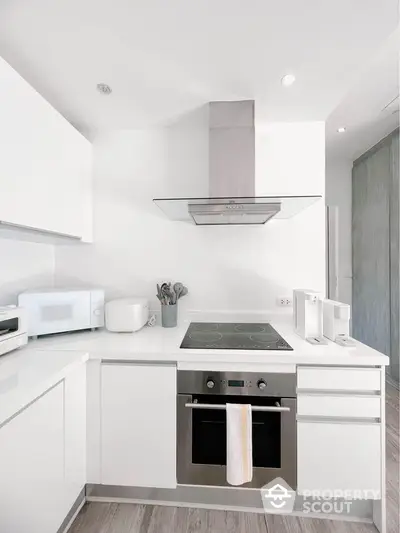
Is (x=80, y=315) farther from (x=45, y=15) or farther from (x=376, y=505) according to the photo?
(x=376, y=505)

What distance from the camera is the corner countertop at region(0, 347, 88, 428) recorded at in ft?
3.08

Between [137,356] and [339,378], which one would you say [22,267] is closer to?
[137,356]

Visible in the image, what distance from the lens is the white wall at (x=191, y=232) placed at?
6.76 feet

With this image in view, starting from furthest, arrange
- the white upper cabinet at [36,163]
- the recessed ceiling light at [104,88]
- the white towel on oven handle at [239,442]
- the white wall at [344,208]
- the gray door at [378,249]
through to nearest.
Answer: the white wall at [344,208] < the gray door at [378,249] < the recessed ceiling light at [104,88] < the white towel on oven handle at [239,442] < the white upper cabinet at [36,163]

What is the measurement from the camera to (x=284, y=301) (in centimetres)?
206

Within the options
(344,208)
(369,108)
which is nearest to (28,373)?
(369,108)

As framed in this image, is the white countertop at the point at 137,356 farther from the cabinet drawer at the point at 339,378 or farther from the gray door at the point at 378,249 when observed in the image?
the gray door at the point at 378,249

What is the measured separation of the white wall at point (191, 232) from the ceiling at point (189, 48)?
0.31m

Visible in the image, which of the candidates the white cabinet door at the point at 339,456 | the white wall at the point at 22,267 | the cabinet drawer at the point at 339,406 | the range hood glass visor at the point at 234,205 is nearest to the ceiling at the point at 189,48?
the range hood glass visor at the point at 234,205

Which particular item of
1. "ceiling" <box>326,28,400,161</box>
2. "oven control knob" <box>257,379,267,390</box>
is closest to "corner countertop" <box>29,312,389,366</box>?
"oven control knob" <box>257,379,267,390</box>

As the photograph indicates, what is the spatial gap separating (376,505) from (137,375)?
1.39 meters

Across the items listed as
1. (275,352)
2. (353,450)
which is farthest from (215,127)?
(353,450)

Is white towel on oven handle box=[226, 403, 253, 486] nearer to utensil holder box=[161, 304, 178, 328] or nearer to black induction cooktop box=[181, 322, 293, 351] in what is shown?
black induction cooktop box=[181, 322, 293, 351]

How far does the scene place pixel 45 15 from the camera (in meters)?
1.17
